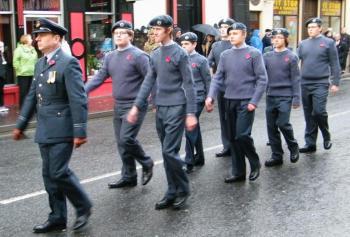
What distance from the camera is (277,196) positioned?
6.34 meters

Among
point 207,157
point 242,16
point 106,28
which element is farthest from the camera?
point 242,16

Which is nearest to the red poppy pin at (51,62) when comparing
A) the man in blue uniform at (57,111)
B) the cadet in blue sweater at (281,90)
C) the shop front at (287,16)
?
the man in blue uniform at (57,111)

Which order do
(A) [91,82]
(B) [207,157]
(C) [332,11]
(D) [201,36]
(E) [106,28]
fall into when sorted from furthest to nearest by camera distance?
(C) [332,11] → (D) [201,36] → (E) [106,28] → (B) [207,157] → (A) [91,82]

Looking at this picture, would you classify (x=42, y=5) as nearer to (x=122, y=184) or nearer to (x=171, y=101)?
(x=122, y=184)

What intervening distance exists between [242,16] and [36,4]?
9.51 meters

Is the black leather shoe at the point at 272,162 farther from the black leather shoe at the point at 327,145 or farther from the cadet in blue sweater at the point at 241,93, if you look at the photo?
the black leather shoe at the point at 327,145

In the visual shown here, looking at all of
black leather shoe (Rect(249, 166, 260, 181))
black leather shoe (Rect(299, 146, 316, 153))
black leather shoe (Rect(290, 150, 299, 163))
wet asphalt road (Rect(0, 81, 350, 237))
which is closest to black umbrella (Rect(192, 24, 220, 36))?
wet asphalt road (Rect(0, 81, 350, 237))

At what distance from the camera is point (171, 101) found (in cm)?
596

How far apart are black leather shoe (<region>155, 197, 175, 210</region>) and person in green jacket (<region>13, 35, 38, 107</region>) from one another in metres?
8.74

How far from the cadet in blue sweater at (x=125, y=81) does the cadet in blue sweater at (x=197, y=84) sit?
97 cm

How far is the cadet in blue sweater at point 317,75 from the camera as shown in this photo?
338 inches

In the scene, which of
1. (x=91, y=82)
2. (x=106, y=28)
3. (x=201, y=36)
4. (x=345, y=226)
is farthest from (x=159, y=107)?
(x=201, y=36)

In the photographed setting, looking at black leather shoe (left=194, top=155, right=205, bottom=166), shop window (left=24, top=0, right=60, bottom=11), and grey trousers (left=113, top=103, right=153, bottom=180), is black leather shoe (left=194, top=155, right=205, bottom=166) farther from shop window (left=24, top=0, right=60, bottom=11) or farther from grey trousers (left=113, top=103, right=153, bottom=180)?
shop window (left=24, top=0, right=60, bottom=11)

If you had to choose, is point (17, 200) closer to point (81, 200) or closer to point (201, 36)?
point (81, 200)
